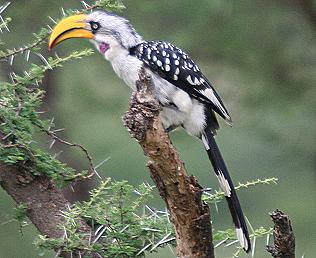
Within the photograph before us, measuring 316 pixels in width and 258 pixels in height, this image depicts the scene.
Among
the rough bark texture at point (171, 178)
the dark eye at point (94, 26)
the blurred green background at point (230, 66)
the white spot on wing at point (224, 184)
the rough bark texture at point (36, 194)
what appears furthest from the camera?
the blurred green background at point (230, 66)

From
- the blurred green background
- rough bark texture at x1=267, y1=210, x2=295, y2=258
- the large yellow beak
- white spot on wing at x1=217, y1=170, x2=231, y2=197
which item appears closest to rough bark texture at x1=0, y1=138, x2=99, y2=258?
the large yellow beak

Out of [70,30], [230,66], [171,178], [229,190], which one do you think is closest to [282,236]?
[171,178]

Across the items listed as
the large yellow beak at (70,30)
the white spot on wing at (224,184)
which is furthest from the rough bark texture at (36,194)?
the white spot on wing at (224,184)

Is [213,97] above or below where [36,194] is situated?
above

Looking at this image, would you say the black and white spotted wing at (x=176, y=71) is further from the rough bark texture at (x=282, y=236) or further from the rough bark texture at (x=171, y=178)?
the rough bark texture at (x=282, y=236)

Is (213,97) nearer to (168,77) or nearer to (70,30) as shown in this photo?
(168,77)

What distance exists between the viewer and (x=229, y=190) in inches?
140

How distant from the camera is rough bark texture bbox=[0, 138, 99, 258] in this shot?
3.35m

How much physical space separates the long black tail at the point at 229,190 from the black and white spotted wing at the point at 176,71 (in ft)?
0.44

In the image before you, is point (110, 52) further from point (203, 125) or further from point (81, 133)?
point (81, 133)

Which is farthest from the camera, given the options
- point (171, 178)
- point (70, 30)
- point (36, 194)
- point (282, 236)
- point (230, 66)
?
point (230, 66)

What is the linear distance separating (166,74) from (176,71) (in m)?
0.03

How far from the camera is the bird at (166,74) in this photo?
11.9 feet

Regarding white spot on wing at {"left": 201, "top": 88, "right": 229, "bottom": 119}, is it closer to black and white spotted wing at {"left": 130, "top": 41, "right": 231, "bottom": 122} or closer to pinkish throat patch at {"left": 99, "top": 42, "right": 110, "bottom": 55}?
black and white spotted wing at {"left": 130, "top": 41, "right": 231, "bottom": 122}
